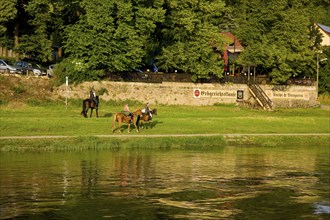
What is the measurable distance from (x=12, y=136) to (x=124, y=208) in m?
23.0

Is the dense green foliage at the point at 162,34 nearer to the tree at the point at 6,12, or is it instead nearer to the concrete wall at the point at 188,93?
the tree at the point at 6,12

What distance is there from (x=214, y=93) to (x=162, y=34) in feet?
26.6

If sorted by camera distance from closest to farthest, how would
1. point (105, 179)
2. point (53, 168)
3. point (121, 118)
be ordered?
point (105, 179) → point (53, 168) → point (121, 118)

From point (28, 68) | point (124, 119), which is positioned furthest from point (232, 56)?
point (124, 119)

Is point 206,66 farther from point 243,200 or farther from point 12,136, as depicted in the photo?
point 243,200

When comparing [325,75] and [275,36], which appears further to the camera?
[325,75]

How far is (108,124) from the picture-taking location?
5369 cm

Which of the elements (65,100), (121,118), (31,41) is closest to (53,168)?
(121,118)

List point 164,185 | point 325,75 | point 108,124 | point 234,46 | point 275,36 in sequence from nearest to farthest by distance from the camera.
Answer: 1. point 164,185
2. point 108,124
3. point 275,36
4. point 234,46
5. point 325,75

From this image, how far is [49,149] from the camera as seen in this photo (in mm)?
43656

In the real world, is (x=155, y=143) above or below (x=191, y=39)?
below

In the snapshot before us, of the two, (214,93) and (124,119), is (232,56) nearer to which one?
(214,93)

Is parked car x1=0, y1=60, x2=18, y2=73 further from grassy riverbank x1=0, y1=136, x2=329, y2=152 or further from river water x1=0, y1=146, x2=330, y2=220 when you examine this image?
river water x1=0, y1=146, x2=330, y2=220

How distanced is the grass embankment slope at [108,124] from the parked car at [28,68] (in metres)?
4.68
